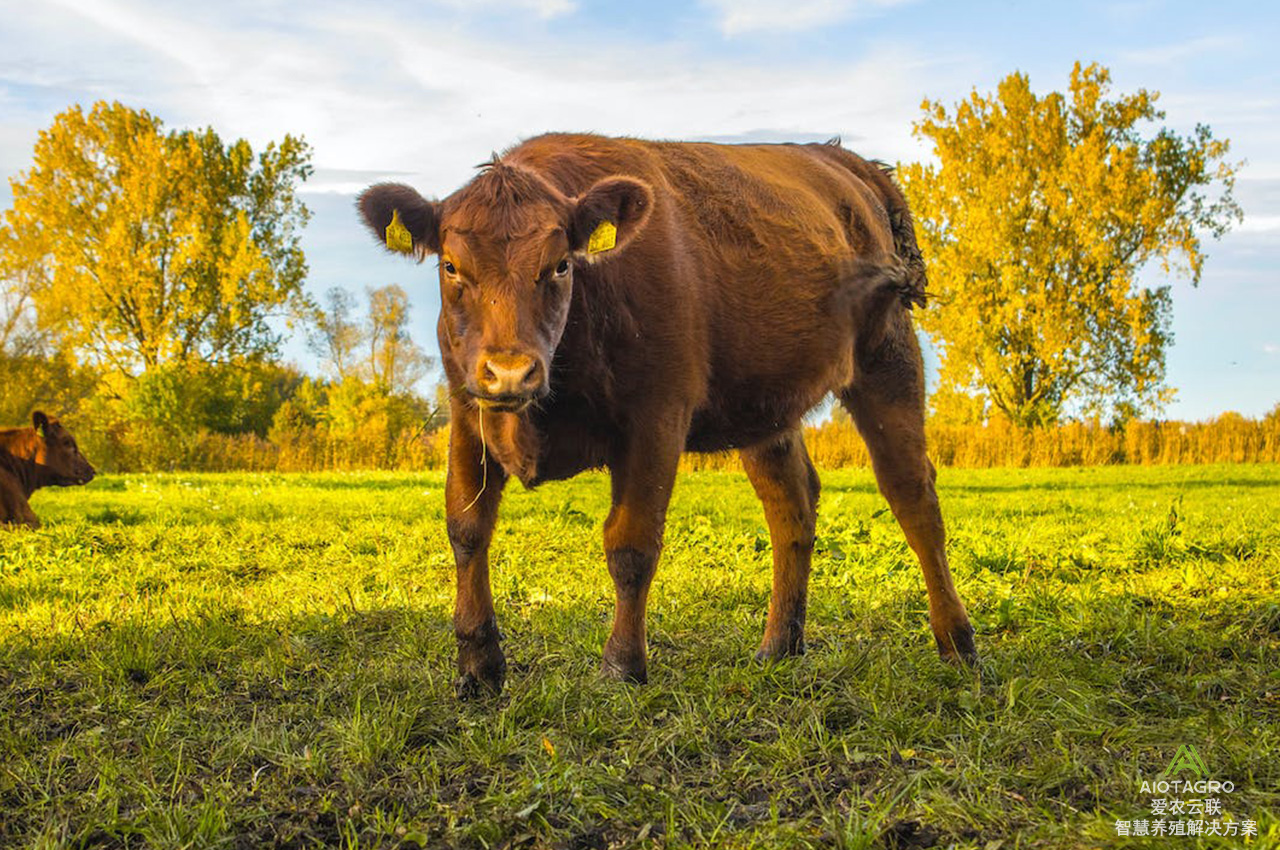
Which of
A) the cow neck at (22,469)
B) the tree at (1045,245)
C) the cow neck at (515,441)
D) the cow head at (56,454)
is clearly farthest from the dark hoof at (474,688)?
the tree at (1045,245)

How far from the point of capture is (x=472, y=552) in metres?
4.79

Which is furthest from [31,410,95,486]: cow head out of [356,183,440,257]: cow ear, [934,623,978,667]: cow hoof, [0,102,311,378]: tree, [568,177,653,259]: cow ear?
[0,102,311,378]: tree

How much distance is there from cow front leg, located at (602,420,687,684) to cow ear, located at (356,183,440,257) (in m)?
1.29

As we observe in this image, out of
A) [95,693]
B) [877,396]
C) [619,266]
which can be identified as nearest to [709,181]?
[619,266]

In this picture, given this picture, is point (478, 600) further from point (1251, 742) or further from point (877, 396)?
point (1251, 742)

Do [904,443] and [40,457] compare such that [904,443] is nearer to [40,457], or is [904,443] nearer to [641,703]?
[641,703]

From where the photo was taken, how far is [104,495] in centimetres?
1733

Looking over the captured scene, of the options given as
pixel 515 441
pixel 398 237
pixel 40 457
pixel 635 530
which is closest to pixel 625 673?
pixel 635 530

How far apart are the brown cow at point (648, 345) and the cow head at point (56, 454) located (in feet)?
36.4

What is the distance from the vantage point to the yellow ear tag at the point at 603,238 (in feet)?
14.8

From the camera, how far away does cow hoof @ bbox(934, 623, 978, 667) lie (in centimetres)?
563

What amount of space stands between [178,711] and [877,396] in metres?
4.19

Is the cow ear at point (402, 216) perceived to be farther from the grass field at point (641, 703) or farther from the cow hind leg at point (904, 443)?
the cow hind leg at point (904, 443)
